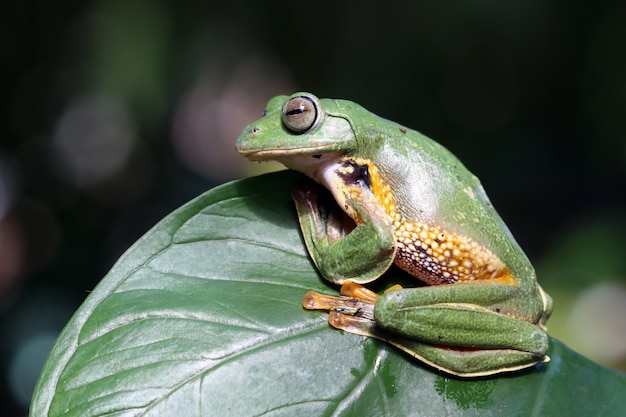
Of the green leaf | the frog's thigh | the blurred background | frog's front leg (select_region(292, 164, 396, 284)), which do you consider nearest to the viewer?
the green leaf

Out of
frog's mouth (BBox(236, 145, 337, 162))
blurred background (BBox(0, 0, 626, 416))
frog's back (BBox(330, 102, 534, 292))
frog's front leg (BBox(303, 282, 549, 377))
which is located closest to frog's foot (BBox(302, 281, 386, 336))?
frog's front leg (BBox(303, 282, 549, 377))

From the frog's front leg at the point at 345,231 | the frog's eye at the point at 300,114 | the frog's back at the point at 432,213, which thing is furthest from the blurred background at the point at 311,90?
the frog's eye at the point at 300,114

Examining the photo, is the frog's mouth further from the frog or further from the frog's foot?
the frog's foot

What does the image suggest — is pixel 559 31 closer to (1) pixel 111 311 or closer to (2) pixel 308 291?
(2) pixel 308 291

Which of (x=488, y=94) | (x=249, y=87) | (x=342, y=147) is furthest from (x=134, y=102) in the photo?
(x=342, y=147)

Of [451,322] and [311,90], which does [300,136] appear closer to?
[451,322]

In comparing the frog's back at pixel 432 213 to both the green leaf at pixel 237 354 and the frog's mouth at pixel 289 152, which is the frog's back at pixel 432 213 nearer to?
the frog's mouth at pixel 289 152

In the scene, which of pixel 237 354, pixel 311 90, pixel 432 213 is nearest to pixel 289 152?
pixel 432 213
